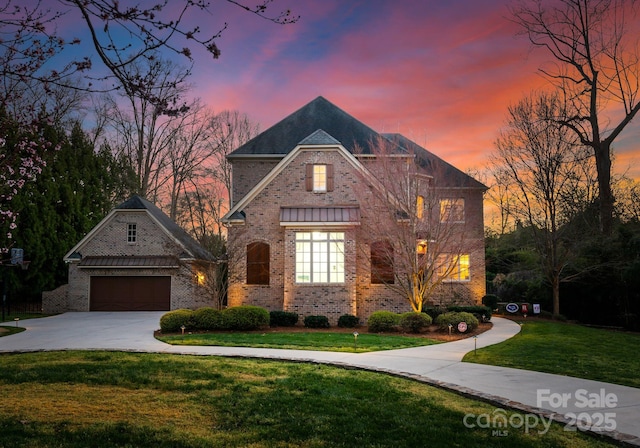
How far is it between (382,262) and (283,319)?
194 inches

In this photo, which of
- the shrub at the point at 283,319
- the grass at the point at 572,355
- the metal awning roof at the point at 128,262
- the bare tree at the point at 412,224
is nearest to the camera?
the grass at the point at 572,355

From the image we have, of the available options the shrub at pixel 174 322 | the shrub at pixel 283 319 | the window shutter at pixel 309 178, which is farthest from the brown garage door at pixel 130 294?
the window shutter at pixel 309 178

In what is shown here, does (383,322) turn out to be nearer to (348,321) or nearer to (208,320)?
(348,321)

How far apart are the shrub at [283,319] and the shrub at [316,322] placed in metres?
0.51

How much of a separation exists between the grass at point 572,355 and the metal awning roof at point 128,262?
2017 cm

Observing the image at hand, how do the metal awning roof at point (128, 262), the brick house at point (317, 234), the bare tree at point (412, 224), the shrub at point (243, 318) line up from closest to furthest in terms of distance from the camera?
1. the shrub at point (243, 318)
2. the bare tree at point (412, 224)
3. the brick house at point (317, 234)
4. the metal awning roof at point (128, 262)

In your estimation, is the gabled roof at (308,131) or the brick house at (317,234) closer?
the brick house at (317,234)

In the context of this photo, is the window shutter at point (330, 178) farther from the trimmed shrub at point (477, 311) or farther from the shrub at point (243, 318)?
the trimmed shrub at point (477, 311)

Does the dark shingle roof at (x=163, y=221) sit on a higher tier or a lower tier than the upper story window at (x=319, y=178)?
lower

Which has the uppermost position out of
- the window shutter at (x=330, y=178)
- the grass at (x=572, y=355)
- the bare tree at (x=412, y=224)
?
the window shutter at (x=330, y=178)

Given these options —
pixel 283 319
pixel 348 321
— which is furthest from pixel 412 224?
pixel 283 319

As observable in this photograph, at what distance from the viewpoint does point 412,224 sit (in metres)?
19.8

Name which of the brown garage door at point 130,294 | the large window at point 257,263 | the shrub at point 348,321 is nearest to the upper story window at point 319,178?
the large window at point 257,263

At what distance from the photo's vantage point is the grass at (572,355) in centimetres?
1026
